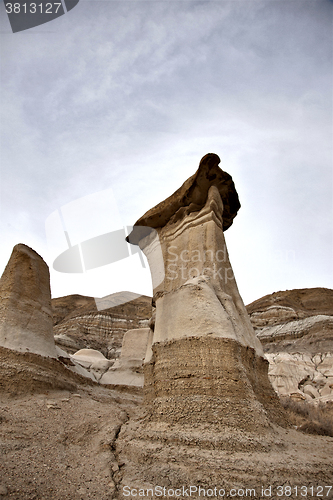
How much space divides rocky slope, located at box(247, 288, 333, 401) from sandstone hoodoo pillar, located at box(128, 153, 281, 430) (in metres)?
6.69

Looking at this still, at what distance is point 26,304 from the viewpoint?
18.4ft

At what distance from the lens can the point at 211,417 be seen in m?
3.14

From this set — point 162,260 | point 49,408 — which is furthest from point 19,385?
point 162,260

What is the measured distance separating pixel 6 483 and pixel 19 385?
260cm

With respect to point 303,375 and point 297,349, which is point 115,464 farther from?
point 297,349

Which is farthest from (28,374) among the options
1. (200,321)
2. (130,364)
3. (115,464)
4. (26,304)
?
(130,364)

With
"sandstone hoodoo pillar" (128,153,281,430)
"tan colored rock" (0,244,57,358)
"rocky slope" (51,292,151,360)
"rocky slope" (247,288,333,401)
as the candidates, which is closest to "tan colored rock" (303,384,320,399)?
"rocky slope" (247,288,333,401)

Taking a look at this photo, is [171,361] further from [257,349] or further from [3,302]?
[3,302]

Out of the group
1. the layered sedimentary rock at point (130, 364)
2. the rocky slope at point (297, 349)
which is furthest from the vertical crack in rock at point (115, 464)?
the rocky slope at point (297, 349)

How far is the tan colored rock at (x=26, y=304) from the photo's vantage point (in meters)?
5.17

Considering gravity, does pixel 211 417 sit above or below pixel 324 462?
above

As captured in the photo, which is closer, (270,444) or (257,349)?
(270,444)

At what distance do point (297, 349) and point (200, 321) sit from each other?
14223 mm

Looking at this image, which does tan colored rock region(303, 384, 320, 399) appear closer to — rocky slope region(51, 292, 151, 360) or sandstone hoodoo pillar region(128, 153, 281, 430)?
sandstone hoodoo pillar region(128, 153, 281, 430)
